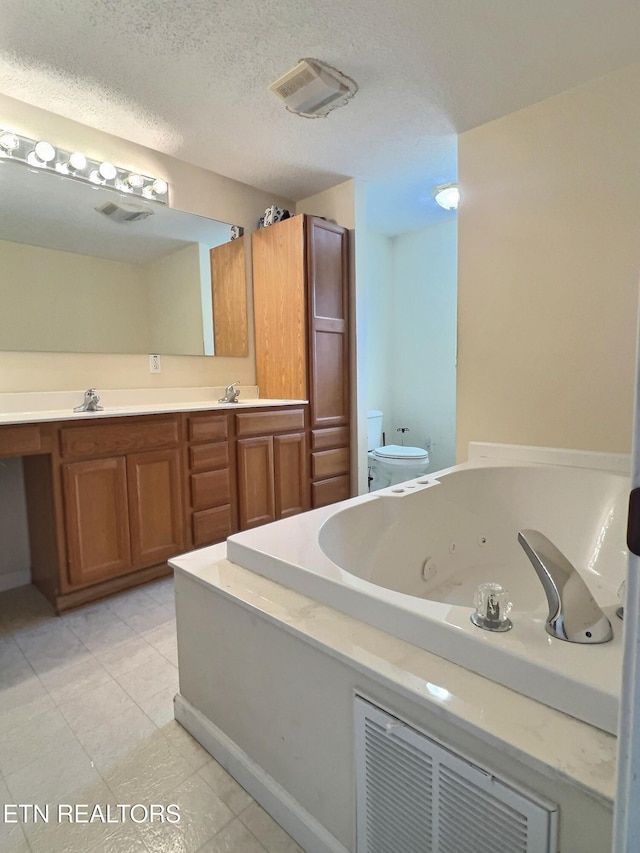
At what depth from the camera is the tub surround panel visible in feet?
1.94

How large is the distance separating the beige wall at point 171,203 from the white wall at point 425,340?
4.32 ft

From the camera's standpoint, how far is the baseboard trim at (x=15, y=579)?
2.13m

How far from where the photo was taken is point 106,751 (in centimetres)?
118

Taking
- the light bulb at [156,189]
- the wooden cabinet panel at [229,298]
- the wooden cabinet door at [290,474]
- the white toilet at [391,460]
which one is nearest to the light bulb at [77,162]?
the light bulb at [156,189]

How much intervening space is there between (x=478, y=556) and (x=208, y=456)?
1369 millimetres

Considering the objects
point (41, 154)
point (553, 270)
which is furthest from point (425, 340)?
point (41, 154)

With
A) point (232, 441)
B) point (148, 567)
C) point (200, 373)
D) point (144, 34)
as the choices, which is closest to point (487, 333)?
point (232, 441)

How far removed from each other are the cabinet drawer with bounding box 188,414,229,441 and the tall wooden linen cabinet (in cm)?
64

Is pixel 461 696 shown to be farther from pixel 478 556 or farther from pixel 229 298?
pixel 229 298

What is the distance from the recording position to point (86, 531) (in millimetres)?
1905

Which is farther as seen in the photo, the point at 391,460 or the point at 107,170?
the point at 391,460

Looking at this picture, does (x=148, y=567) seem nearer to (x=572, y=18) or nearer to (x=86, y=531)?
(x=86, y=531)

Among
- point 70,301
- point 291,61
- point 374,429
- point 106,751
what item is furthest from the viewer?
point 374,429

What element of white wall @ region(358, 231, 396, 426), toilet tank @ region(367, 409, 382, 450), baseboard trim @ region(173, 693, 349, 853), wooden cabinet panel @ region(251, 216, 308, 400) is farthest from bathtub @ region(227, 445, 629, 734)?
white wall @ region(358, 231, 396, 426)
